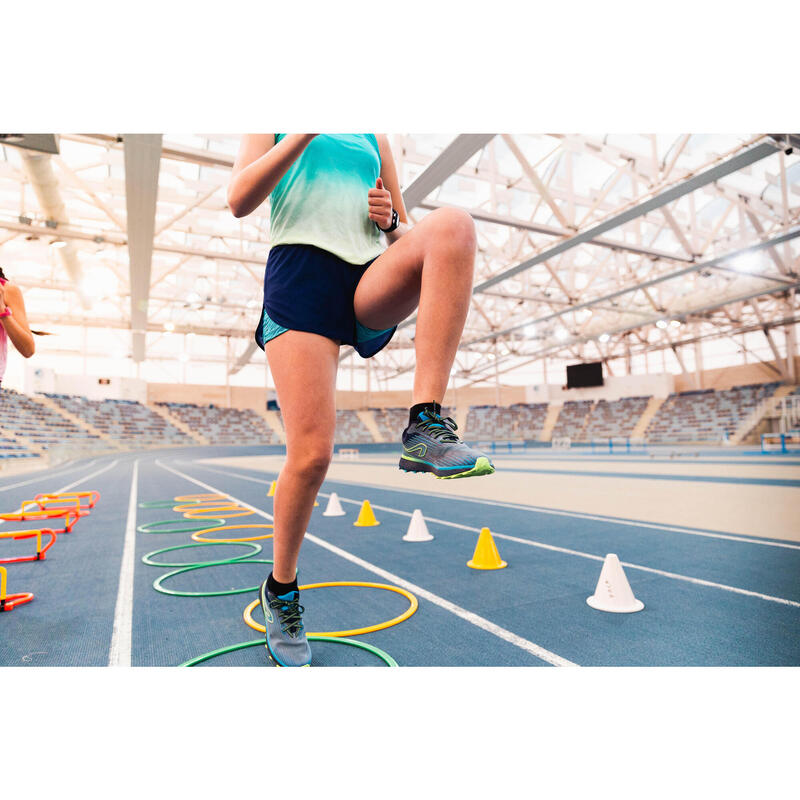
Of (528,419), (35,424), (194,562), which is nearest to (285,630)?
(194,562)

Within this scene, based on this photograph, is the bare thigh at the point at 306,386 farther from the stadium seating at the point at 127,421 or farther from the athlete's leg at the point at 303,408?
the stadium seating at the point at 127,421

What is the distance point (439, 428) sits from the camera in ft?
3.41

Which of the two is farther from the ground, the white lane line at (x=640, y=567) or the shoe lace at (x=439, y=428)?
the shoe lace at (x=439, y=428)

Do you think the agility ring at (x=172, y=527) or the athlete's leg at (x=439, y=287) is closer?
the athlete's leg at (x=439, y=287)

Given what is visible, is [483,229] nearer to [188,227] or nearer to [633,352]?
[188,227]

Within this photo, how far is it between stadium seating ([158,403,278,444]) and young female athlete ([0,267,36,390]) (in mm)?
27057

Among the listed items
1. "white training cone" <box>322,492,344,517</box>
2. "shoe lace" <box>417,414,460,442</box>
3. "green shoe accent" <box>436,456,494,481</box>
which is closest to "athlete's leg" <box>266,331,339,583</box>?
"shoe lace" <box>417,414,460,442</box>

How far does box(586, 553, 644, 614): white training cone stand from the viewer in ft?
6.58

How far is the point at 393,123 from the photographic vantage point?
1979 mm

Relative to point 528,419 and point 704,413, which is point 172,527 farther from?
point 528,419

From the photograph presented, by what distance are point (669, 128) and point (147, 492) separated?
767cm

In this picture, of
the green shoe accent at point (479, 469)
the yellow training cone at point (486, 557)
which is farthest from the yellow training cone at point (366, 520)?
the green shoe accent at point (479, 469)

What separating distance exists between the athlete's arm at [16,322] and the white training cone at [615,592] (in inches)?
91.3

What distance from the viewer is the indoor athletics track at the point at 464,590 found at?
1.64 metres
